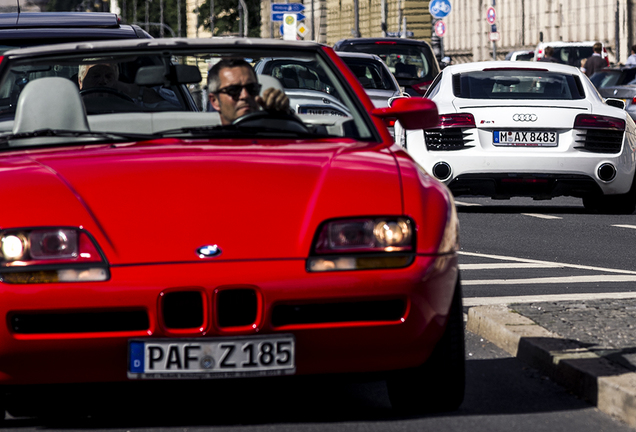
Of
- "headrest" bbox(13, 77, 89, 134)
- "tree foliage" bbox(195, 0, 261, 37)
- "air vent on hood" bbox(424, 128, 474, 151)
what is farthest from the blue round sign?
"tree foliage" bbox(195, 0, 261, 37)

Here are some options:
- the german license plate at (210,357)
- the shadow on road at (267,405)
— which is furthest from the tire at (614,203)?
the german license plate at (210,357)

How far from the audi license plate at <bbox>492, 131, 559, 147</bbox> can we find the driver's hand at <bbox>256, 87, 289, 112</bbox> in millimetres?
7599

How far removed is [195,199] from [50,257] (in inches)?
18.3

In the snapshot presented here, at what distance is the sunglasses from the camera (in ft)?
17.6

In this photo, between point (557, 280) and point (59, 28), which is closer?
point (557, 280)

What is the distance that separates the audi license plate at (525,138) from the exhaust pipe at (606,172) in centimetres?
49

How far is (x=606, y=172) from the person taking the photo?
12805 mm

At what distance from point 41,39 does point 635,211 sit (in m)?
6.92

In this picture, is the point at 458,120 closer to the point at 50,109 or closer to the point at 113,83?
the point at 113,83

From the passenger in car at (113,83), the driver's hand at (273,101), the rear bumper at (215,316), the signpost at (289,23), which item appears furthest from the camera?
the signpost at (289,23)

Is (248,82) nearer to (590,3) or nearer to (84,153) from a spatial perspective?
(84,153)

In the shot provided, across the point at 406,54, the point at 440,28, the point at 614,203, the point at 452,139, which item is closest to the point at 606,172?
the point at 614,203

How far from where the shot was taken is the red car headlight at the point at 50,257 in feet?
13.3

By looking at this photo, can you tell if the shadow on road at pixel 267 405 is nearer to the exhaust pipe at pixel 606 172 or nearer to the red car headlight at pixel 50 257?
the red car headlight at pixel 50 257
